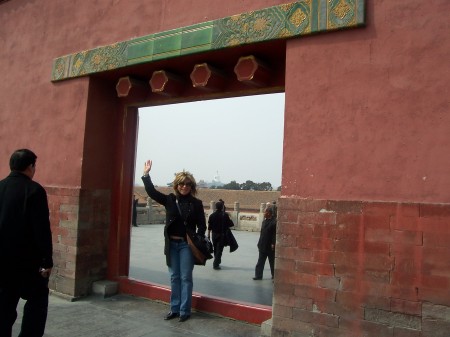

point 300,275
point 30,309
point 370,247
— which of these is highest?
point 370,247

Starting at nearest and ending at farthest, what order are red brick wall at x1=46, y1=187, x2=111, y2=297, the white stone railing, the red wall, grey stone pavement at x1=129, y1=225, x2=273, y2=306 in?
the red wall
red brick wall at x1=46, y1=187, x2=111, y2=297
grey stone pavement at x1=129, y1=225, x2=273, y2=306
the white stone railing

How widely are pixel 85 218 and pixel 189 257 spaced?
1676 mm

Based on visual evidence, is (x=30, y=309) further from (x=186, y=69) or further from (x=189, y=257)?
(x=186, y=69)

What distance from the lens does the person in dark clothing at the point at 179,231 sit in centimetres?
455

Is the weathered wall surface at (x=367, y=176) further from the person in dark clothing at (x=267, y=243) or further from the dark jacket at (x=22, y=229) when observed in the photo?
the person in dark clothing at (x=267, y=243)

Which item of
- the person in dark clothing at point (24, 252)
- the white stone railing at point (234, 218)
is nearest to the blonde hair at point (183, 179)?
the person in dark clothing at point (24, 252)

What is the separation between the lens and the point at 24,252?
10.3 ft

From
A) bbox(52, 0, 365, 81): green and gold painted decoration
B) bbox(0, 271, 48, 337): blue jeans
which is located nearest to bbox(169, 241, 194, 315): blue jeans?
bbox(0, 271, 48, 337): blue jeans

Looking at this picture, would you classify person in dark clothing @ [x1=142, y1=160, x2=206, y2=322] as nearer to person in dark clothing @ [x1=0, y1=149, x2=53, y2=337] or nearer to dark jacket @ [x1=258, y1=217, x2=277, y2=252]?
person in dark clothing @ [x1=0, y1=149, x2=53, y2=337]

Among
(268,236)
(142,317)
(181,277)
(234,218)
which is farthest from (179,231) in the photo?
(234,218)

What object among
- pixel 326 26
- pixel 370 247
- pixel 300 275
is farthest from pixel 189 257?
pixel 326 26

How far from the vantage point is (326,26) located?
3.71 m

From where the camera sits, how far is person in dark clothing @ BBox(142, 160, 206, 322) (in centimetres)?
455

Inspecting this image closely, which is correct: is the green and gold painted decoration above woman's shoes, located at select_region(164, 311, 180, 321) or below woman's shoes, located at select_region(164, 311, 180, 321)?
above
